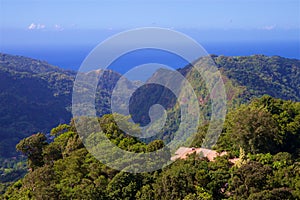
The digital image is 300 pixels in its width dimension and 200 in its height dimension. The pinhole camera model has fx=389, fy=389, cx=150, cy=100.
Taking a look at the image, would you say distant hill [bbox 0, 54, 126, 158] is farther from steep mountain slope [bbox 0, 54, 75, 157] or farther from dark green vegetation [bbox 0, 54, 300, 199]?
dark green vegetation [bbox 0, 54, 300, 199]

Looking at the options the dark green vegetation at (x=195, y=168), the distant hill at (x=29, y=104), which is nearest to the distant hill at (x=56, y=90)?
the distant hill at (x=29, y=104)

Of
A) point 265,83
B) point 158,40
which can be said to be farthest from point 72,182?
point 265,83

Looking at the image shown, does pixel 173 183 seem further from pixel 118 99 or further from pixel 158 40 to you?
pixel 118 99

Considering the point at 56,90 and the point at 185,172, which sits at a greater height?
the point at 56,90

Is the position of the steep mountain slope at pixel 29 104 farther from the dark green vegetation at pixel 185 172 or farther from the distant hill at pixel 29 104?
the dark green vegetation at pixel 185 172

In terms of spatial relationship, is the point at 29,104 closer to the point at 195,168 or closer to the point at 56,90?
the point at 56,90

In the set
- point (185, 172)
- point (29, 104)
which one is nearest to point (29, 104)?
point (29, 104)
